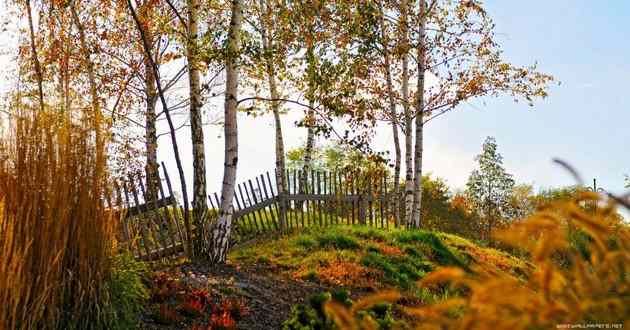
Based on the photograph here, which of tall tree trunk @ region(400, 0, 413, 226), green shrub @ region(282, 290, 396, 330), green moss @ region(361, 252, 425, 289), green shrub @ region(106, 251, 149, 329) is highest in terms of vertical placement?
tall tree trunk @ region(400, 0, 413, 226)

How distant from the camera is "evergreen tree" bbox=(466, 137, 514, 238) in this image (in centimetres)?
3422

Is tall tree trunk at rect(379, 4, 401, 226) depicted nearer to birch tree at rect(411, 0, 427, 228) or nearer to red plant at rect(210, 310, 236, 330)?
birch tree at rect(411, 0, 427, 228)

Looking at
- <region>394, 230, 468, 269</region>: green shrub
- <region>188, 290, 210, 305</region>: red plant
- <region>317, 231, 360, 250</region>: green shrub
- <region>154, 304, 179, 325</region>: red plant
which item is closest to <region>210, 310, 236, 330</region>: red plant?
<region>154, 304, 179, 325</region>: red plant

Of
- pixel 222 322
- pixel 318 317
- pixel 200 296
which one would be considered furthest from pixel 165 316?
pixel 318 317

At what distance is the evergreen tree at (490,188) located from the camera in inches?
1347

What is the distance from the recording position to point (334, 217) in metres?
16.7

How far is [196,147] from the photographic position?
10438 mm

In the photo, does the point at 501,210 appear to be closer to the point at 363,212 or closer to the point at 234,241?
the point at 363,212

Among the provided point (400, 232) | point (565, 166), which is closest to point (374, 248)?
point (400, 232)

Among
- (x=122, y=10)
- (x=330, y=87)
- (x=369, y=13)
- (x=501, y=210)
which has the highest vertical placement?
(x=122, y=10)

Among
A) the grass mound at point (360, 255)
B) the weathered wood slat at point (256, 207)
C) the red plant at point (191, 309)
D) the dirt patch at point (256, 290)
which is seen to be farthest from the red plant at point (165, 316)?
the weathered wood slat at point (256, 207)

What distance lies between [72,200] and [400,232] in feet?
31.2

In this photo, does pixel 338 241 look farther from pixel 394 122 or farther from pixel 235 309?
pixel 394 122

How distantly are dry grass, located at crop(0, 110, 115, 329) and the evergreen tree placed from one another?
3055 centimetres
